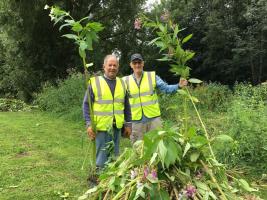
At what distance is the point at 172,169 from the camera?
3.00m

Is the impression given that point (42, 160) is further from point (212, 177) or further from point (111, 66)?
point (212, 177)

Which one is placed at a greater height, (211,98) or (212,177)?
(212,177)

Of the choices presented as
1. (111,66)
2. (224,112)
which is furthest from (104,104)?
(224,112)

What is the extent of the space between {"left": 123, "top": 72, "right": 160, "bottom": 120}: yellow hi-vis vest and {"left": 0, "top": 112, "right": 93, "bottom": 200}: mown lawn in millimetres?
1329

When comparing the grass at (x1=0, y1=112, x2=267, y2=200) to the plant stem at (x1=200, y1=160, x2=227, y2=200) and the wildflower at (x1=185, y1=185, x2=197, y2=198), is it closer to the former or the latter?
the plant stem at (x1=200, y1=160, x2=227, y2=200)

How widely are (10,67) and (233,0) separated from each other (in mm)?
11965

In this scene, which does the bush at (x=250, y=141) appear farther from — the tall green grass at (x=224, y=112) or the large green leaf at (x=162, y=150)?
the large green leaf at (x=162, y=150)

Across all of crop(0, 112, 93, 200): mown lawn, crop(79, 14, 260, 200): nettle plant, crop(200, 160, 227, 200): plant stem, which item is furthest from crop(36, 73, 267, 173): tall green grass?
crop(0, 112, 93, 200): mown lawn

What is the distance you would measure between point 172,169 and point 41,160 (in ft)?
16.6

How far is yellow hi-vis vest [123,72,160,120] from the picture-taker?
20.5 ft

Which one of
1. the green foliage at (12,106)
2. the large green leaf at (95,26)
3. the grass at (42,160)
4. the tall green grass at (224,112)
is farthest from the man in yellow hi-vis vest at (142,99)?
the green foliage at (12,106)

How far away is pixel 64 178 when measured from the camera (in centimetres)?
660

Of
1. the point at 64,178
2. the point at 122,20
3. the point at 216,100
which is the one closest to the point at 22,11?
the point at 122,20

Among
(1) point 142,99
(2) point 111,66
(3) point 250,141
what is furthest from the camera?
(3) point 250,141
